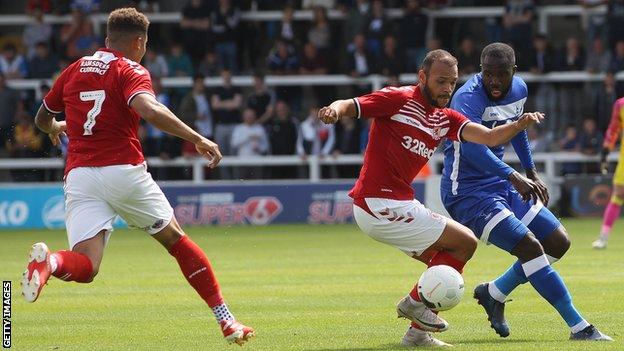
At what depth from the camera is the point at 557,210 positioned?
24.1m

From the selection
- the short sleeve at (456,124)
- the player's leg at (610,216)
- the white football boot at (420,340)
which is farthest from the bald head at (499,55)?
the player's leg at (610,216)

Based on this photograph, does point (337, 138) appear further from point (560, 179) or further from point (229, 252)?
point (229, 252)

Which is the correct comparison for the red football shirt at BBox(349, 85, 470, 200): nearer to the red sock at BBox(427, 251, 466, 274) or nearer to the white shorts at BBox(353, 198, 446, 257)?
the white shorts at BBox(353, 198, 446, 257)

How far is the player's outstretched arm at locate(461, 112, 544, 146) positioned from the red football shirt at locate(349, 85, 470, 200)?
228mm

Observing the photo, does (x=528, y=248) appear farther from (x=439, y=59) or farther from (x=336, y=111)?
(x=336, y=111)

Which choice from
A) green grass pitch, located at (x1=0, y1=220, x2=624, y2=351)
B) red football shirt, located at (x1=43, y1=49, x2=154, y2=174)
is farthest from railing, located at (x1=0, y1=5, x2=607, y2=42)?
red football shirt, located at (x1=43, y1=49, x2=154, y2=174)

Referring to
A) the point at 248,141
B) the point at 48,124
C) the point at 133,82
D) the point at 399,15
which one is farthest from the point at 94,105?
the point at 399,15

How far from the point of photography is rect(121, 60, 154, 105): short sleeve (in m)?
8.25

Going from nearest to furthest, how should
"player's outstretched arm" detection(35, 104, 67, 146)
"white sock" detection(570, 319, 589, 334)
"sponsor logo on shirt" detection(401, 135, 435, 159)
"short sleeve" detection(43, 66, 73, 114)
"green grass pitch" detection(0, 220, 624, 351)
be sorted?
"short sleeve" detection(43, 66, 73, 114)
"sponsor logo on shirt" detection(401, 135, 435, 159)
"white sock" detection(570, 319, 589, 334)
"player's outstretched arm" detection(35, 104, 67, 146)
"green grass pitch" detection(0, 220, 624, 351)

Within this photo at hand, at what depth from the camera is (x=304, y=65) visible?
1019 inches

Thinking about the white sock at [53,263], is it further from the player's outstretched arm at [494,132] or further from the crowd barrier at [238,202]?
the crowd barrier at [238,202]

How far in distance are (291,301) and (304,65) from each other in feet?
46.7

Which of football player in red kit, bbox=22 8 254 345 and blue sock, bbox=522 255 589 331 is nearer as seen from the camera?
football player in red kit, bbox=22 8 254 345

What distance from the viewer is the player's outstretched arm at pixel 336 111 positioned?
26.7 feet
